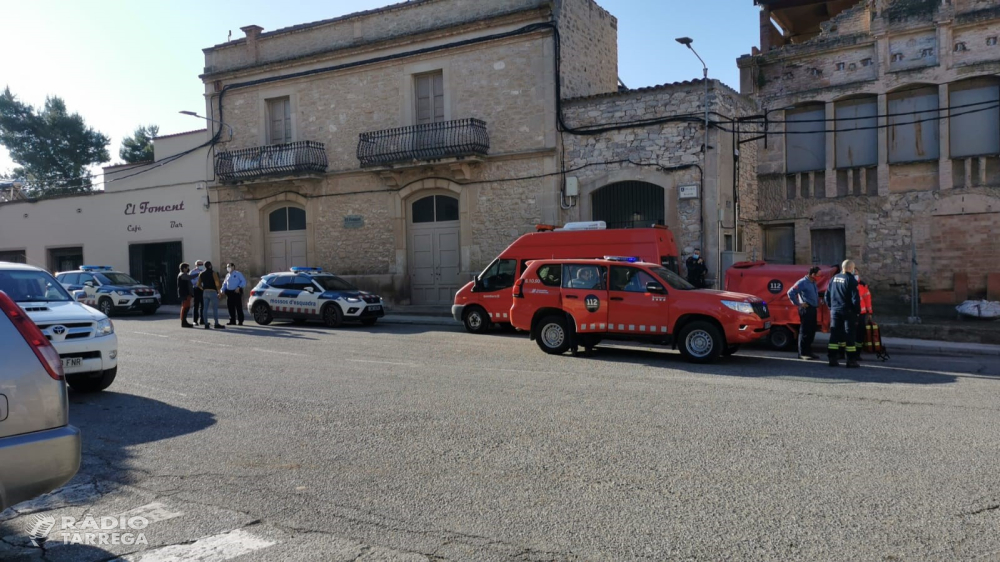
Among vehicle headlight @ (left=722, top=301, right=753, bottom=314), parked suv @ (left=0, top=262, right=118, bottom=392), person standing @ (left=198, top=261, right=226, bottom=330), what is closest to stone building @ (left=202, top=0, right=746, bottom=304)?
person standing @ (left=198, top=261, right=226, bottom=330)

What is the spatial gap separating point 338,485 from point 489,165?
1753cm

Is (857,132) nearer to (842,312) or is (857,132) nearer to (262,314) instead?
(842,312)

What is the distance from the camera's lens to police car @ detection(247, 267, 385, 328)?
18.5m

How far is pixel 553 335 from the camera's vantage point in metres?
12.6

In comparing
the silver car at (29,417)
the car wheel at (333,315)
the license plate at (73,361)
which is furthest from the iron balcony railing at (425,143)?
the silver car at (29,417)

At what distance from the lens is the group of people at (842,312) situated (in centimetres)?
1102

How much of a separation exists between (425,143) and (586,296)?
37.9 feet

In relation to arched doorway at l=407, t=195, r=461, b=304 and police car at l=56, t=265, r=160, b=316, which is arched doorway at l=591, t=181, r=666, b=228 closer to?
arched doorway at l=407, t=195, r=461, b=304

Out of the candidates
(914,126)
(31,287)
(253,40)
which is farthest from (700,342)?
(253,40)

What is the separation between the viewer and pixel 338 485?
17.2 feet

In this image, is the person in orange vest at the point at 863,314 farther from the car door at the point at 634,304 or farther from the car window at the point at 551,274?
the car window at the point at 551,274

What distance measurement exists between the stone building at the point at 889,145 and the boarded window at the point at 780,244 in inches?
1.4

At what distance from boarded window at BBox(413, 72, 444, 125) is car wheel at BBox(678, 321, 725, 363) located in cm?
1388

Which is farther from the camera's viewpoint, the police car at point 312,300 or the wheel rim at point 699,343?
the police car at point 312,300
